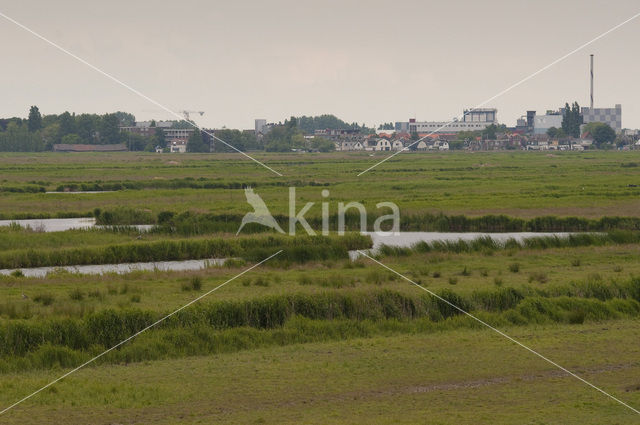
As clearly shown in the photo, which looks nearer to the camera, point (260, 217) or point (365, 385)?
point (365, 385)

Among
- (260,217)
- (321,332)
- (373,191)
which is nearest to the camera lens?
Result: (321,332)

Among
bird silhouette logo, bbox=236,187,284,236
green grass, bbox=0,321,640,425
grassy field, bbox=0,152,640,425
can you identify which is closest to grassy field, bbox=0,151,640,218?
bird silhouette logo, bbox=236,187,284,236

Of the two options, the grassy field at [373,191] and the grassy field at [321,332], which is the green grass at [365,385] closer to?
the grassy field at [321,332]

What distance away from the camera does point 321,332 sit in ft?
80.0

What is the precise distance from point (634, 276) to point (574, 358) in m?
10.2

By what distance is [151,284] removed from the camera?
31.2 m

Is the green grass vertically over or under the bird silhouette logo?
under

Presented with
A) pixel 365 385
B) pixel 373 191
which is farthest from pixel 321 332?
pixel 373 191

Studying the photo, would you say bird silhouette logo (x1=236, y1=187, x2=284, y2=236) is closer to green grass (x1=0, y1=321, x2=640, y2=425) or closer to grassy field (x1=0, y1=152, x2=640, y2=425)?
grassy field (x1=0, y1=152, x2=640, y2=425)

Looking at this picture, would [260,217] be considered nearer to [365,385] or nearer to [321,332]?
[321,332]

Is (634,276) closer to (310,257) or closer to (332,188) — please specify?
(310,257)

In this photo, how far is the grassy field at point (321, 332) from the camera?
1798 cm

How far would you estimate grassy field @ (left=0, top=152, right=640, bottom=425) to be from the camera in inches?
708

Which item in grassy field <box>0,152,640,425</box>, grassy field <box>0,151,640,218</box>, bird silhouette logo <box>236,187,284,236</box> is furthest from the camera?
grassy field <box>0,151,640,218</box>
